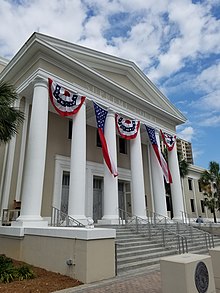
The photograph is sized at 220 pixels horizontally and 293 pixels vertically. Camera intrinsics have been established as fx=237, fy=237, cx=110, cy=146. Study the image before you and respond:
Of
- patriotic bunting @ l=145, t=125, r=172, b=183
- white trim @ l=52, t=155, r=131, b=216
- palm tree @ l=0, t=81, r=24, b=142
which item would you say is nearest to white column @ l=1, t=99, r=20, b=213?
white trim @ l=52, t=155, r=131, b=216

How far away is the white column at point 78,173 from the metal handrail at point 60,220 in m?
0.31

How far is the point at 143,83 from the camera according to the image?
1939 cm

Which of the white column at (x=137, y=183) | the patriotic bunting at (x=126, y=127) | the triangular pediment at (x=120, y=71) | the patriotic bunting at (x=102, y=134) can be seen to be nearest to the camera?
the patriotic bunting at (x=102, y=134)

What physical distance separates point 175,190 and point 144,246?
9.86 m

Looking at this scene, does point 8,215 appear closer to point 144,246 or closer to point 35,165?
point 35,165

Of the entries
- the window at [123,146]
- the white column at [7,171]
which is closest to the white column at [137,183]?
the window at [123,146]

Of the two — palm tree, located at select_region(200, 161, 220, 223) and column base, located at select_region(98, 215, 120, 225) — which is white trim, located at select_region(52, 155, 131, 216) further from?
palm tree, located at select_region(200, 161, 220, 223)

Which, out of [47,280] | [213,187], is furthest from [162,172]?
[213,187]

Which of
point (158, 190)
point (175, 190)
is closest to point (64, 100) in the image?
point (158, 190)

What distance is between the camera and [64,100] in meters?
12.8

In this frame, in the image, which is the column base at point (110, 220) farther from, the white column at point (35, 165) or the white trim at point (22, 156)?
the white trim at point (22, 156)

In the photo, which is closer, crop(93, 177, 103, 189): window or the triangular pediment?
the triangular pediment

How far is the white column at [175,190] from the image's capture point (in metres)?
18.5

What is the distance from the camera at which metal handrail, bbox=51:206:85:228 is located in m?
11.2
